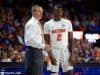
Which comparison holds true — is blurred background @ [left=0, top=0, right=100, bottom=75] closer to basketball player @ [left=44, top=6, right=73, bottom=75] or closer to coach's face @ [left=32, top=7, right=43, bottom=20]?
basketball player @ [left=44, top=6, right=73, bottom=75]

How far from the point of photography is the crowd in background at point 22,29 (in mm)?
12320

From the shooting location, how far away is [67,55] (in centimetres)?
848

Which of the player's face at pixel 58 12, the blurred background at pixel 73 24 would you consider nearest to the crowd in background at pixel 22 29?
the blurred background at pixel 73 24

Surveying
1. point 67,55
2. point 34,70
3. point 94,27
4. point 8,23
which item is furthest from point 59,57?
point 94,27

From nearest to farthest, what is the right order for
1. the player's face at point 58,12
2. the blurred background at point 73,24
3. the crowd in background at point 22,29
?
1. the player's face at point 58,12
2. the crowd in background at point 22,29
3. the blurred background at point 73,24

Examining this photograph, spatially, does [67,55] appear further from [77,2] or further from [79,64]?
[77,2]

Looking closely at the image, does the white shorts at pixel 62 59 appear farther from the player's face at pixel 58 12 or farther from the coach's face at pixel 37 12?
the coach's face at pixel 37 12

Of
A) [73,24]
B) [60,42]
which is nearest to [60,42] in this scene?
[60,42]

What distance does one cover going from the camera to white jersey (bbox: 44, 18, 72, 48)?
843 cm

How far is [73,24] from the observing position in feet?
54.1

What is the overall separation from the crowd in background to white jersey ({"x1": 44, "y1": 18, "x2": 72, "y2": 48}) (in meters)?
1.57

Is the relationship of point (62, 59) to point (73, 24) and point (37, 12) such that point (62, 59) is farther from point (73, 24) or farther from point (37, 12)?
point (73, 24)

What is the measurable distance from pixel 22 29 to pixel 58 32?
6448 mm

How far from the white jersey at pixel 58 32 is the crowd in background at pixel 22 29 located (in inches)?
61.7
